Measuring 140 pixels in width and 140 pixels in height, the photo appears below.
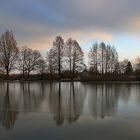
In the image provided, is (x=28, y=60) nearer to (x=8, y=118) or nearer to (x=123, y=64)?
(x=123, y=64)

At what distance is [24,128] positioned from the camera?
7703 mm

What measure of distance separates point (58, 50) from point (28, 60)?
33.5 feet

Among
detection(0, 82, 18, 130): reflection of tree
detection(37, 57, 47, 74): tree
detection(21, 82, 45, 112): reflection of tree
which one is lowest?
detection(0, 82, 18, 130): reflection of tree

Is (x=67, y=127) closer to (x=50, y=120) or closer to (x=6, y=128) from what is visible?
(x=50, y=120)

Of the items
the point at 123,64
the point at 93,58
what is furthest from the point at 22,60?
the point at 123,64

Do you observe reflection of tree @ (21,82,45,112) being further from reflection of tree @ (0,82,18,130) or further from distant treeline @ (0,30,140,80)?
distant treeline @ (0,30,140,80)

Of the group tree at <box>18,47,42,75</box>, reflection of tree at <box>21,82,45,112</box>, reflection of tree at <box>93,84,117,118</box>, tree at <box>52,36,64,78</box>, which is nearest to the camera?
reflection of tree at <box>93,84,117,118</box>

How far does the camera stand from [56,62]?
5531 cm

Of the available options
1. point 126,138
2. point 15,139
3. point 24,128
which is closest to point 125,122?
point 126,138

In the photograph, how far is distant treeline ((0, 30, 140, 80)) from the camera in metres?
51.7

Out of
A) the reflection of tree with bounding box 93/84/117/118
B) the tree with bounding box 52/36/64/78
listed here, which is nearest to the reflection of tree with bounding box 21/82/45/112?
the reflection of tree with bounding box 93/84/117/118

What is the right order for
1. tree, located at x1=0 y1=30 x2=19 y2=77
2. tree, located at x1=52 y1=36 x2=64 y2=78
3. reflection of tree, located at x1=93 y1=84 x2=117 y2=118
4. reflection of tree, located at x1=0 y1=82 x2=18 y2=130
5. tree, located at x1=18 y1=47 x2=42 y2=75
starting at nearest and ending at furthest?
reflection of tree, located at x1=0 y1=82 x2=18 y2=130, reflection of tree, located at x1=93 y1=84 x2=117 y2=118, tree, located at x1=0 y1=30 x2=19 y2=77, tree, located at x1=52 y1=36 x2=64 y2=78, tree, located at x1=18 y1=47 x2=42 y2=75

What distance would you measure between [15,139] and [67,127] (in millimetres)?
2016

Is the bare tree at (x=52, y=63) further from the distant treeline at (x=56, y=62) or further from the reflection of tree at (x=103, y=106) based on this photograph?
the reflection of tree at (x=103, y=106)
